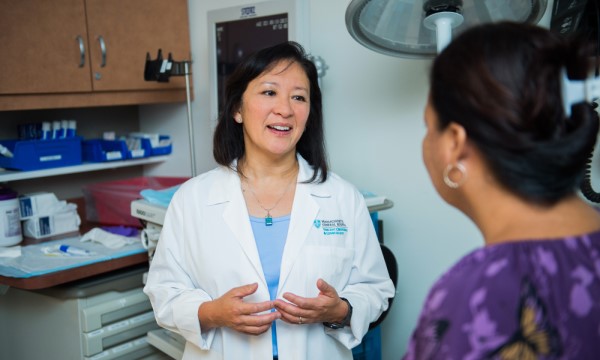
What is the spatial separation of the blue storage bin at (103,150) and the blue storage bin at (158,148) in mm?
131

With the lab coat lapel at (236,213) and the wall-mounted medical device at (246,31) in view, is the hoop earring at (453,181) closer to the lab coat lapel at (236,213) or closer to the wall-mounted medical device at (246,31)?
the lab coat lapel at (236,213)

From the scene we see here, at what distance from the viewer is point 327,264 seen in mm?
1378

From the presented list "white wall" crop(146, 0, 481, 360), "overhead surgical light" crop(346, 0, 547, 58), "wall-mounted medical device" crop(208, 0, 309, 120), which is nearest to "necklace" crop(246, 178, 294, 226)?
"overhead surgical light" crop(346, 0, 547, 58)

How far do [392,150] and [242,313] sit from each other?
937 mm

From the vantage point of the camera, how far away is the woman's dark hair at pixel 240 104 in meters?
1.46

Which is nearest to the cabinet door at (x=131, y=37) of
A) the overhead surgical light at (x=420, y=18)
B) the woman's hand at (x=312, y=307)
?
the overhead surgical light at (x=420, y=18)

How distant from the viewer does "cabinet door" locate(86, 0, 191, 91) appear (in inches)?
84.5

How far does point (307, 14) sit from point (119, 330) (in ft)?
4.32

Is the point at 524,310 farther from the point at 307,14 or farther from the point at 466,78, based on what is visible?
the point at 307,14

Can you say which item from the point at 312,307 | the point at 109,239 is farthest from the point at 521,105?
the point at 109,239

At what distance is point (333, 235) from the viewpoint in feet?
4.63

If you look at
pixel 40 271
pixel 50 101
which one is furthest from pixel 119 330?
pixel 50 101

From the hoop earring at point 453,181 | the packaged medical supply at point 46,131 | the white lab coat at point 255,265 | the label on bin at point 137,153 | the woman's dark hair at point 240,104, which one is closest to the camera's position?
the hoop earring at point 453,181

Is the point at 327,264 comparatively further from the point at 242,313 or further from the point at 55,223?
the point at 55,223
